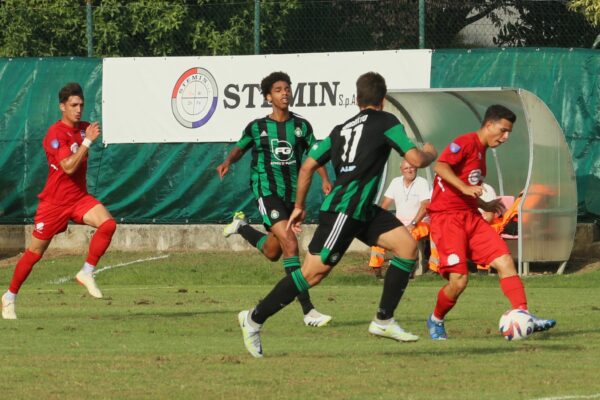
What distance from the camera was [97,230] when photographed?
1423 centimetres

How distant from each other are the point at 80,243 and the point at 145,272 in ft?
8.29

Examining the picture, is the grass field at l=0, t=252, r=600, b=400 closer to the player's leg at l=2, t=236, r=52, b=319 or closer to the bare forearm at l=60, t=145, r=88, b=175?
the player's leg at l=2, t=236, r=52, b=319

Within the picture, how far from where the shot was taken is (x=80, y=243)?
23.4 metres

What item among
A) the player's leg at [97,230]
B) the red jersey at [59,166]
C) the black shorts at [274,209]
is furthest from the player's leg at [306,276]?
the red jersey at [59,166]

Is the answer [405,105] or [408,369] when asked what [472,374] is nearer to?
[408,369]

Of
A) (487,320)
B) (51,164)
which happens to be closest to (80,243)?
(51,164)

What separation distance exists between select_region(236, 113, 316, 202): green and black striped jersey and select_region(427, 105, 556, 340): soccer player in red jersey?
8.17 feet

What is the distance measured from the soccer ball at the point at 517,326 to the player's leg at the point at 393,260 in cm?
84

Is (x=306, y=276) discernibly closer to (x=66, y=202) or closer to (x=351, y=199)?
(x=351, y=199)

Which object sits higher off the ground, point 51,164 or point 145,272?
point 51,164

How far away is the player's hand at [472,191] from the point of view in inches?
445

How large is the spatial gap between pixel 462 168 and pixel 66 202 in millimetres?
4468

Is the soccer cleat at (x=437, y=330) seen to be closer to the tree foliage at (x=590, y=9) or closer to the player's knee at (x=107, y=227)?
the player's knee at (x=107, y=227)

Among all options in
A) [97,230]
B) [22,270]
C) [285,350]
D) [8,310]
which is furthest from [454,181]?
[8,310]
